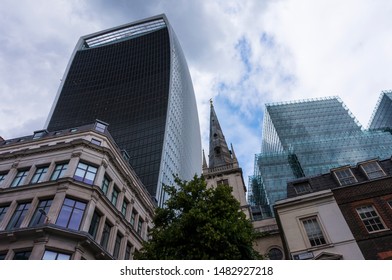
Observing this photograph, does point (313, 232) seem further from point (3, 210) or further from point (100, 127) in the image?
point (3, 210)

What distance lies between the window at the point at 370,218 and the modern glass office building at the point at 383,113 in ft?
218

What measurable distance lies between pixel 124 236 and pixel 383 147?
176 feet

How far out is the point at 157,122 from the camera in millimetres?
86438

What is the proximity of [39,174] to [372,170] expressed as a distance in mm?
26678

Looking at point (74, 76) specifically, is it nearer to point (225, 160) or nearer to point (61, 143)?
point (225, 160)

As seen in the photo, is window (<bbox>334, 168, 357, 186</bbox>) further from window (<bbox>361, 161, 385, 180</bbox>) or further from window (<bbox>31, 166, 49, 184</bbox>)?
window (<bbox>31, 166, 49, 184</bbox>)

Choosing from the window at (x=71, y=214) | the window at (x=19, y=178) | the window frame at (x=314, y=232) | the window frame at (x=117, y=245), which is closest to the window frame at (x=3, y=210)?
the window at (x=19, y=178)

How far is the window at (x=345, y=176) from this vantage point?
2070cm

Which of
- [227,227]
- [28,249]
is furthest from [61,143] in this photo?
[227,227]

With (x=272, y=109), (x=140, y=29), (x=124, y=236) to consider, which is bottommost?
(x=124, y=236)

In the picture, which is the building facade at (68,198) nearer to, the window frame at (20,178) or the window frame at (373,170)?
the window frame at (20,178)

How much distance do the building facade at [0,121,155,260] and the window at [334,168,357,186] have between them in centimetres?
1847

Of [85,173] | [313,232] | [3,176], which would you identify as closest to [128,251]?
[85,173]

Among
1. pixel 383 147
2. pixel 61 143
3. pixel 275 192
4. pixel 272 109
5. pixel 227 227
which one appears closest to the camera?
pixel 227 227
